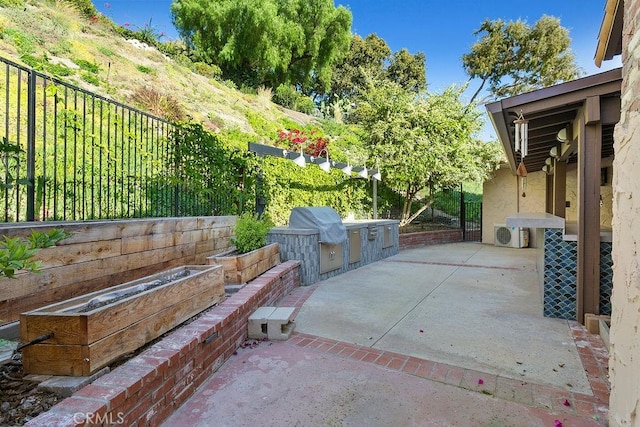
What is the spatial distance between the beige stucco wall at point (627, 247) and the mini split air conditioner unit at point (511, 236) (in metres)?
9.98

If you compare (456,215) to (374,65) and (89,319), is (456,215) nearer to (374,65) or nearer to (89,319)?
(89,319)

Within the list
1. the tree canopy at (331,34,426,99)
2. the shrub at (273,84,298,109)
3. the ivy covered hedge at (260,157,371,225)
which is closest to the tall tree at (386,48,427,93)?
the tree canopy at (331,34,426,99)

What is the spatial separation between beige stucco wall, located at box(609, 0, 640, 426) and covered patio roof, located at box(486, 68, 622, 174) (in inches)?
74.1

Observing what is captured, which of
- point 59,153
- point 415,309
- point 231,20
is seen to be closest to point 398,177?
point 415,309

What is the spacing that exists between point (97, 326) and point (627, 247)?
10.3 feet

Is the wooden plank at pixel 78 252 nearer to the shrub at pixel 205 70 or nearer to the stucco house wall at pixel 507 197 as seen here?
the stucco house wall at pixel 507 197

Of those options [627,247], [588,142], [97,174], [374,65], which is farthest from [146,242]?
[374,65]

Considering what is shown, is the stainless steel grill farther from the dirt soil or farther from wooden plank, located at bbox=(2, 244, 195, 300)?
the dirt soil

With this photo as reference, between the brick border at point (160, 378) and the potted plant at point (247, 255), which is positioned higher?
the potted plant at point (247, 255)

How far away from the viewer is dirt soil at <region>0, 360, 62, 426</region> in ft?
5.80

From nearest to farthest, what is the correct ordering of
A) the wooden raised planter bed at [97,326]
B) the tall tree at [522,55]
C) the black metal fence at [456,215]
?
the wooden raised planter bed at [97,326], the black metal fence at [456,215], the tall tree at [522,55]

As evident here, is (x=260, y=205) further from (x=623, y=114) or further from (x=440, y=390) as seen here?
(x=623, y=114)

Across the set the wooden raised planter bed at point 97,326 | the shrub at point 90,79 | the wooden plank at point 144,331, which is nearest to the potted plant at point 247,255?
the wooden plank at point 144,331

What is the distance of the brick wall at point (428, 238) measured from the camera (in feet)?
36.4
